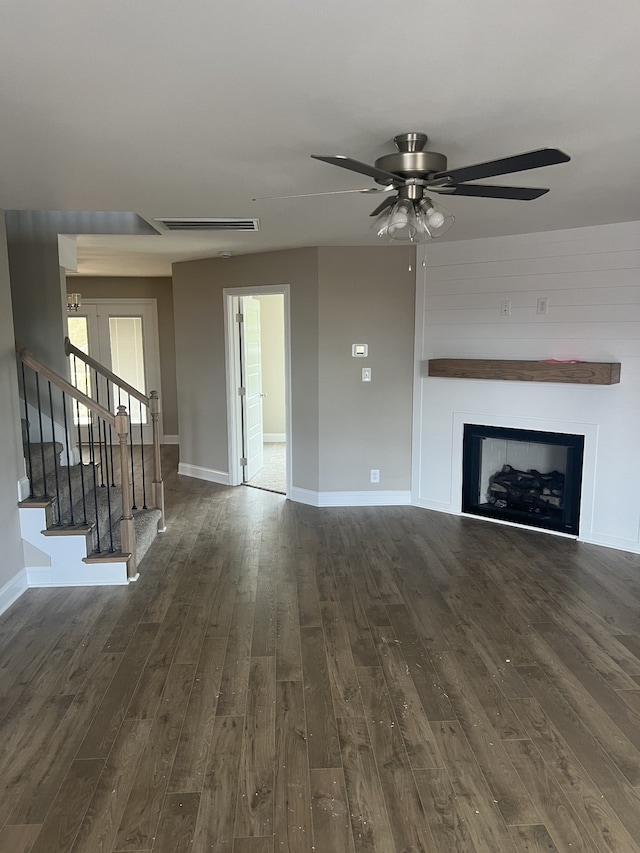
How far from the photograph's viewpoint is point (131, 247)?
5242 millimetres

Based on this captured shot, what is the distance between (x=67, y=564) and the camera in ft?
12.3

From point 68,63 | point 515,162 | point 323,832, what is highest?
point 68,63

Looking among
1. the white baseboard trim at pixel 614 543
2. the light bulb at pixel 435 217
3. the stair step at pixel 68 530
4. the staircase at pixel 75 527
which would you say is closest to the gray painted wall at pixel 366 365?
the white baseboard trim at pixel 614 543

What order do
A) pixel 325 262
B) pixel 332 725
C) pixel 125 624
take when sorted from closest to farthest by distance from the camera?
pixel 332 725 → pixel 125 624 → pixel 325 262

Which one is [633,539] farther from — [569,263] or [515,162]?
[515,162]

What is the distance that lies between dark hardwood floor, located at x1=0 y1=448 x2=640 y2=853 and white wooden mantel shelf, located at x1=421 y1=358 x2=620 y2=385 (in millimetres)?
1337

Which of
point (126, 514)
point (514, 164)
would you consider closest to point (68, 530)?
point (126, 514)

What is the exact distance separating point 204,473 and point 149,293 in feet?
10.3

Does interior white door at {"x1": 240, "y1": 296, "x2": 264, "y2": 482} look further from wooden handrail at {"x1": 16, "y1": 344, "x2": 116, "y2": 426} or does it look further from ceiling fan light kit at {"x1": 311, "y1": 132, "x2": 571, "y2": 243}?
ceiling fan light kit at {"x1": 311, "y1": 132, "x2": 571, "y2": 243}

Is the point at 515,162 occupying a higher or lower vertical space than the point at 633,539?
higher

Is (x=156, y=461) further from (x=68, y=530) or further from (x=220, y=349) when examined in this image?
(x=220, y=349)

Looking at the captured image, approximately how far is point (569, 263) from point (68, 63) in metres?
3.81

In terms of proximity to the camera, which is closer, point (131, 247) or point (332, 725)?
point (332, 725)

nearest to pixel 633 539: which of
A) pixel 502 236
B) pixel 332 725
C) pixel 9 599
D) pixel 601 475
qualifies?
pixel 601 475
